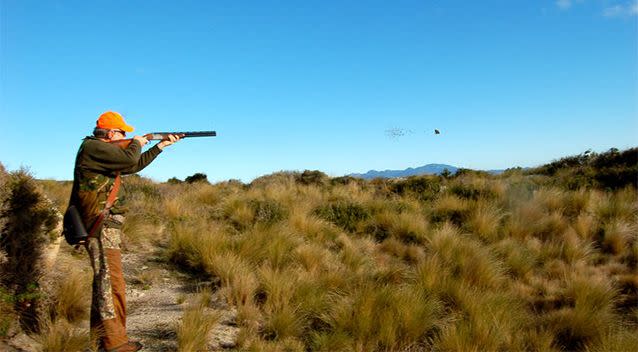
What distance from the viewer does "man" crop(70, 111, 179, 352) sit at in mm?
4273

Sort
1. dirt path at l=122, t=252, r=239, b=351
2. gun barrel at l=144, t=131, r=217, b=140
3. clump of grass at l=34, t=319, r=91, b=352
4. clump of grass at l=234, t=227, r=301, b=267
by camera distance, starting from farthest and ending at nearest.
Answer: clump of grass at l=234, t=227, r=301, b=267 → gun barrel at l=144, t=131, r=217, b=140 → dirt path at l=122, t=252, r=239, b=351 → clump of grass at l=34, t=319, r=91, b=352

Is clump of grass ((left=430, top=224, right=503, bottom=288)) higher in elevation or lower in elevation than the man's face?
lower

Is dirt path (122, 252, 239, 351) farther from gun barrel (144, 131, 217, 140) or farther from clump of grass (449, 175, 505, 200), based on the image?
clump of grass (449, 175, 505, 200)

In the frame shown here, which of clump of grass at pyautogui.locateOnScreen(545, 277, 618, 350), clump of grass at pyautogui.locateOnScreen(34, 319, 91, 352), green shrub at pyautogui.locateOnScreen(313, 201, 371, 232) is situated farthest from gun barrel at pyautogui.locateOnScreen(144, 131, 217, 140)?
clump of grass at pyautogui.locateOnScreen(545, 277, 618, 350)

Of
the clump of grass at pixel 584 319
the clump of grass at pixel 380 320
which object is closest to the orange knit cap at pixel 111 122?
the clump of grass at pixel 380 320

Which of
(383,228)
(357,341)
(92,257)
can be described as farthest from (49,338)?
(383,228)

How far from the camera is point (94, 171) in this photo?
14.2 ft

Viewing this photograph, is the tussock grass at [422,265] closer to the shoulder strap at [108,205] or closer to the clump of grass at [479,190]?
the clump of grass at [479,190]

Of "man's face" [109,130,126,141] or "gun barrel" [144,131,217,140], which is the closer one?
"man's face" [109,130,126,141]

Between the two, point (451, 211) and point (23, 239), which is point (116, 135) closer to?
point (23, 239)

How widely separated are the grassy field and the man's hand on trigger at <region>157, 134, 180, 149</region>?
→ 1.84 m

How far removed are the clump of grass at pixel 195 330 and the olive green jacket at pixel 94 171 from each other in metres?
1.32

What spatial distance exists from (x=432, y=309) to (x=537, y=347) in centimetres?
115

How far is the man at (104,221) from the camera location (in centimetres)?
427
